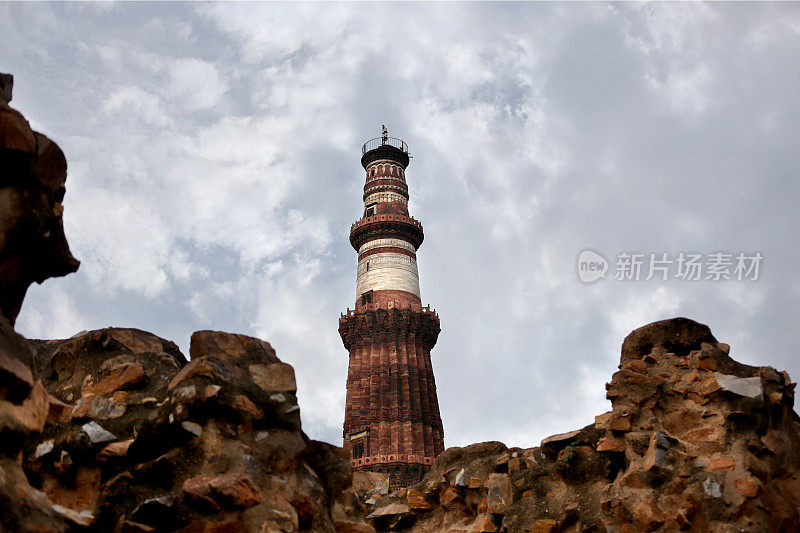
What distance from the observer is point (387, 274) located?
27156mm

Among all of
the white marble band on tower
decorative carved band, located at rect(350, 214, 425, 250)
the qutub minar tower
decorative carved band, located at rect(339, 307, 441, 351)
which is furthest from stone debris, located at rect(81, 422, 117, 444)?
decorative carved band, located at rect(350, 214, 425, 250)

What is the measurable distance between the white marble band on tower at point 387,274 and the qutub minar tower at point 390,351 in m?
0.04

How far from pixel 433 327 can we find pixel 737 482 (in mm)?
22699

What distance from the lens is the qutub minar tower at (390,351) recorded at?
24.2 meters

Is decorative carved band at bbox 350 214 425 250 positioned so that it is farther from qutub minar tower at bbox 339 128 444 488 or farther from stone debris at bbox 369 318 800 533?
stone debris at bbox 369 318 800 533

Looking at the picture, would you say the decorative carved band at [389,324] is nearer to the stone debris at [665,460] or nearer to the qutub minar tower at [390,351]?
the qutub minar tower at [390,351]

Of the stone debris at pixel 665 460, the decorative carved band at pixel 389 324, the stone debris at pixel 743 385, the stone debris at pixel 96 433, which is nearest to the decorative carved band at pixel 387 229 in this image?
the decorative carved band at pixel 389 324

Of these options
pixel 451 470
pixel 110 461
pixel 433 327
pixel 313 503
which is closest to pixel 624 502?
pixel 451 470

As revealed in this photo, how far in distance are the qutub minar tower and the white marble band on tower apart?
0.04 m

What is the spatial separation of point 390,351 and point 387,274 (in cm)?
311

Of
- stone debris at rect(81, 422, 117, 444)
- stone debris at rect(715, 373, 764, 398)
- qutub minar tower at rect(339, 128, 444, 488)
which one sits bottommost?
stone debris at rect(81, 422, 117, 444)

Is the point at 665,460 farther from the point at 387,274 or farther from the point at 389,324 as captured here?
the point at 387,274

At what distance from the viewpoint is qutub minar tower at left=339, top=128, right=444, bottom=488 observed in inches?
953

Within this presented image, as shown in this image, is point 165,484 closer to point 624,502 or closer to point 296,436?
point 296,436
